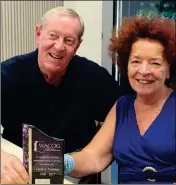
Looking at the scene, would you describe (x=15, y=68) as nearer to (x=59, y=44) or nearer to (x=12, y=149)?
(x=59, y=44)

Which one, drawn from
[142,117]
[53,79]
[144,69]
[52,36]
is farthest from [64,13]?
[142,117]

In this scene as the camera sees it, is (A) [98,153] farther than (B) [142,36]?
Yes

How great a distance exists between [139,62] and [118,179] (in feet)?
1.52

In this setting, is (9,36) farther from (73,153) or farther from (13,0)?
(73,153)

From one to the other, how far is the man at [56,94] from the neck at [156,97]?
0.10 meters

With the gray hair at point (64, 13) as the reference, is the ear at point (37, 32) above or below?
below

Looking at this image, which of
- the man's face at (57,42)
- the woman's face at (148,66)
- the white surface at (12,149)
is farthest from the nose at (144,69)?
the white surface at (12,149)

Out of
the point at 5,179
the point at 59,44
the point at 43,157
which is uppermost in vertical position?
the point at 59,44

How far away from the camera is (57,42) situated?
125 centimetres

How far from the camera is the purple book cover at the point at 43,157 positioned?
122 cm

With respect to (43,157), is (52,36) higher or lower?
higher

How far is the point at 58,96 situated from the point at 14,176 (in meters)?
0.34

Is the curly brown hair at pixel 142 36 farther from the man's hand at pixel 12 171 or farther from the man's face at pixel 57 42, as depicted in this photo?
the man's hand at pixel 12 171

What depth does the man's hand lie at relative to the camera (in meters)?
1.24
